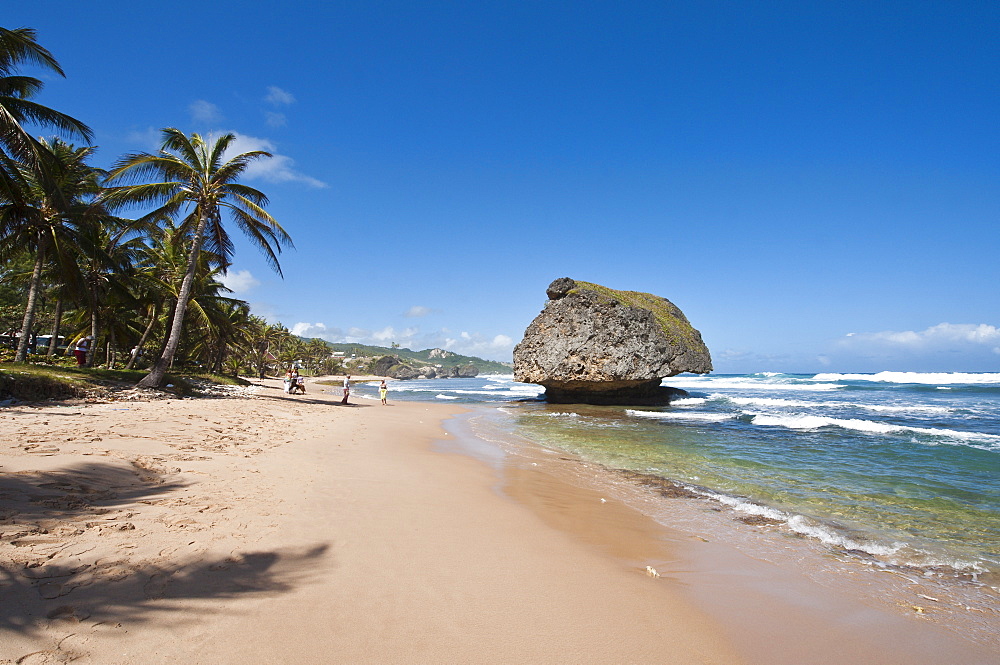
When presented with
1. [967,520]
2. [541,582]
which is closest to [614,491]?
[541,582]

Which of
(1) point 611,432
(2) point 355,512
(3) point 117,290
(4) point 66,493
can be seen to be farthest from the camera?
(3) point 117,290

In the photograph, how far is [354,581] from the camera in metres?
3.54

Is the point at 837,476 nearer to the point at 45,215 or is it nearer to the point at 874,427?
the point at 874,427

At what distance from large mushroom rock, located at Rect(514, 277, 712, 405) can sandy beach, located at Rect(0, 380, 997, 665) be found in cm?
2105

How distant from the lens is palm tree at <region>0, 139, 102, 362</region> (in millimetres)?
13881

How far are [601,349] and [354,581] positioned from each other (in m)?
24.5

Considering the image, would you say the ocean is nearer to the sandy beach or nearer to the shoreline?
the shoreline

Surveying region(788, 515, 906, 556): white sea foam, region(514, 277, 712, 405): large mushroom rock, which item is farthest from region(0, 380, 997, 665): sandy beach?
region(514, 277, 712, 405): large mushroom rock

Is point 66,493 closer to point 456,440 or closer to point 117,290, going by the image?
point 456,440

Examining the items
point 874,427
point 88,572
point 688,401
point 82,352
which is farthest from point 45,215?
point 688,401

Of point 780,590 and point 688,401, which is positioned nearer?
point 780,590

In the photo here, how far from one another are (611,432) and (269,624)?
14.3 meters

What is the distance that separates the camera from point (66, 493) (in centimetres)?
429

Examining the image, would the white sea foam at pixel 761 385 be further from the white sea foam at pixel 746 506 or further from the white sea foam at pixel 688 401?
the white sea foam at pixel 746 506
